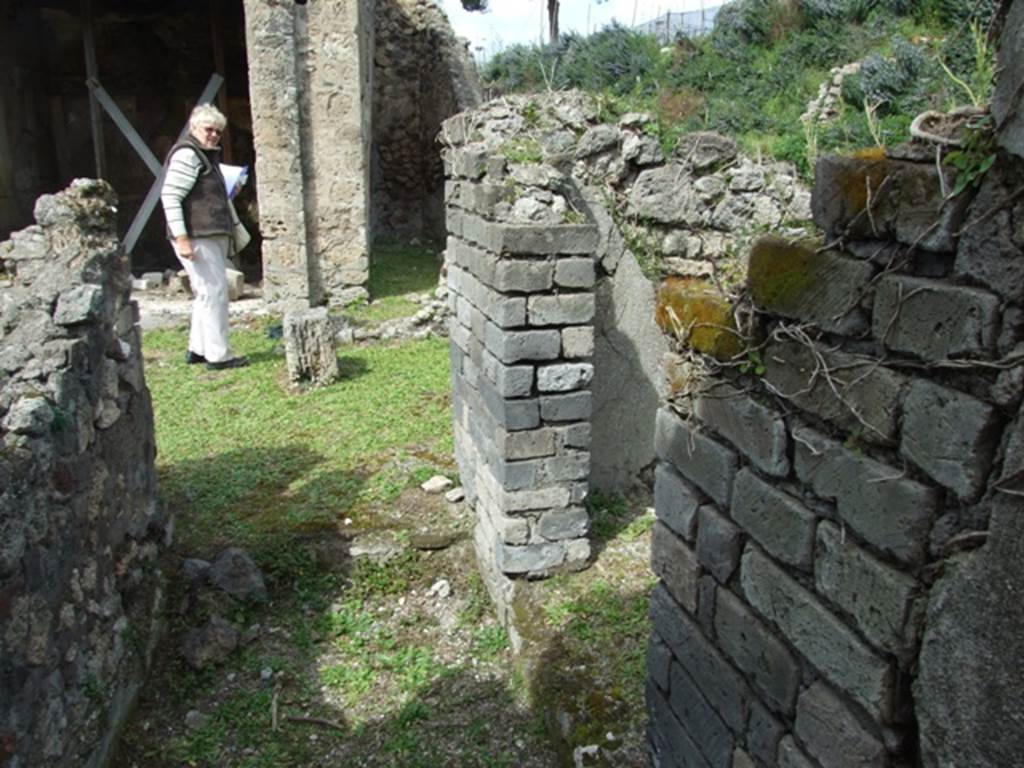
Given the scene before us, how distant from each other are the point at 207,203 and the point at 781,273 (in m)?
6.51

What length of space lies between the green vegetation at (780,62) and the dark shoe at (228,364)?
27.1 ft

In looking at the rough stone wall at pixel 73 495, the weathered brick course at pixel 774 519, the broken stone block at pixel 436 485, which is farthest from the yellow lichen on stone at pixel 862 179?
the broken stone block at pixel 436 485

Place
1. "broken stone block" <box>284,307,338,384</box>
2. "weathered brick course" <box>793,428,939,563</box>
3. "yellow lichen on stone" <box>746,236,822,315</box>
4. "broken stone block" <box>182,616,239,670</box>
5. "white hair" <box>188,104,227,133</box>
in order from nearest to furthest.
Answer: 1. "weathered brick course" <box>793,428,939,563</box>
2. "yellow lichen on stone" <box>746,236,822,315</box>
3. "broken stone block" <box>182,616,239,670</box>
4. "white hair" <box>188,104,227,133</box>
5. "broken stone block" <box>284,307,338,384</box>

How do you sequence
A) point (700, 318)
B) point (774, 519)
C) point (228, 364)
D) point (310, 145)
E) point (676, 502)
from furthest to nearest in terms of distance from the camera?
point (310, 145) → point (228, 364) → point (676, 502) → point (700, 318) → point (774, 519)

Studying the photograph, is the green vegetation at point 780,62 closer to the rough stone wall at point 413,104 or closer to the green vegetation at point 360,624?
the rough stone wall at point 413,104

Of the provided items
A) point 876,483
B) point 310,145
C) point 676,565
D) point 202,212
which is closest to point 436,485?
point 676,565

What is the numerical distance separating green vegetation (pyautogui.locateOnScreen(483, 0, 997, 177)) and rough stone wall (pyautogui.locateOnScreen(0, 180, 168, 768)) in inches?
422

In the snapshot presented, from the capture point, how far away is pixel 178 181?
6.96 metres

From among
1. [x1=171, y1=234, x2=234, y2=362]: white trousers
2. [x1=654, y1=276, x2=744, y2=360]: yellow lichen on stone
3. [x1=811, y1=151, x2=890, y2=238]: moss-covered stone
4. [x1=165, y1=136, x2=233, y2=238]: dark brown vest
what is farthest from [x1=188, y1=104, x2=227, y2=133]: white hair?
[x1=811, y1=151, x2=890, y2=238]: moss-covered stone

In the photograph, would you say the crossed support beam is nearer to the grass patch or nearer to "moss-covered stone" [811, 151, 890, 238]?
the grass patch

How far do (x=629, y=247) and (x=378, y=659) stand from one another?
2727 millimetres

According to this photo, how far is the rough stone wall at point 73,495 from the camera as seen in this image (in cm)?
277

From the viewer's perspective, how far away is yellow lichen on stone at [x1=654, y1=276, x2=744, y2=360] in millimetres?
2055

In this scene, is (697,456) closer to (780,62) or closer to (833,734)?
(833,734)
